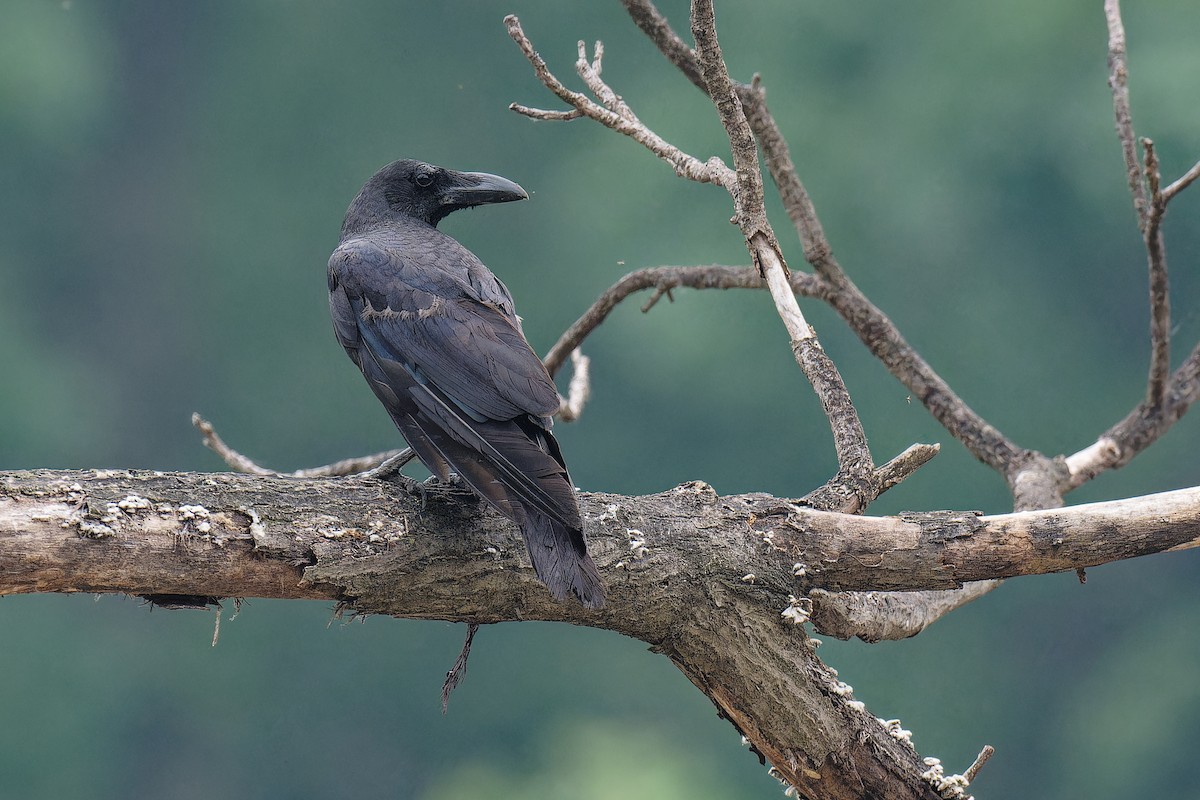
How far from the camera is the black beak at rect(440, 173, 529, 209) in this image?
258 centimetres

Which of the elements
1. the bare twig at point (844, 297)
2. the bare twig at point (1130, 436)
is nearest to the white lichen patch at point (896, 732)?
the bare twig at point (844, 297)

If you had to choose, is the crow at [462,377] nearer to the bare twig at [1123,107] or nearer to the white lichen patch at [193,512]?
the white lichen patch at [193,512]

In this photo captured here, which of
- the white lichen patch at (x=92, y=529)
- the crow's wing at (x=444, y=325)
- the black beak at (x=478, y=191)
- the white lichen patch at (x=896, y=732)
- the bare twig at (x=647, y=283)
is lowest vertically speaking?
the white lichen patch at (x=896, y=732)

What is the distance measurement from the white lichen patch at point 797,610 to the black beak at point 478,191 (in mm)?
1138

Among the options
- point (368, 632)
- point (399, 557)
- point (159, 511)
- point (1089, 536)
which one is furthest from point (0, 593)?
point (368, 632)

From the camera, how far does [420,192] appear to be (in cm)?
262

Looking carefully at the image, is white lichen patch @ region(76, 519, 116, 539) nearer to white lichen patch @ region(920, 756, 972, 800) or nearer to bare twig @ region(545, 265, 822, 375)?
white lichen patch @ region(920, 756, 972, 800)

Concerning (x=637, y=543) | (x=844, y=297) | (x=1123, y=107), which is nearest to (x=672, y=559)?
(x=637, y=543)

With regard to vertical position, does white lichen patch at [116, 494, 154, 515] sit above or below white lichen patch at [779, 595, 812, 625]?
above

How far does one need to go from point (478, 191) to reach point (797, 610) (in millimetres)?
1223

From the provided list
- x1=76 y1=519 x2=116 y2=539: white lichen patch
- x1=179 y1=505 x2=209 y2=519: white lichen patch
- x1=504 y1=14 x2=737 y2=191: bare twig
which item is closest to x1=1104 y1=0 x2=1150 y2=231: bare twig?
x1=504 y1=14 x2=737 y2=191: bare twig

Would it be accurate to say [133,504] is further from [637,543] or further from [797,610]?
[797,610]

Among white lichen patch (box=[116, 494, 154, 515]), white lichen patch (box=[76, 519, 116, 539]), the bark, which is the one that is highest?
white lichen patch (box=[116, 494, 154, 515])

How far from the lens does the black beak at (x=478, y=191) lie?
2.58 metres
